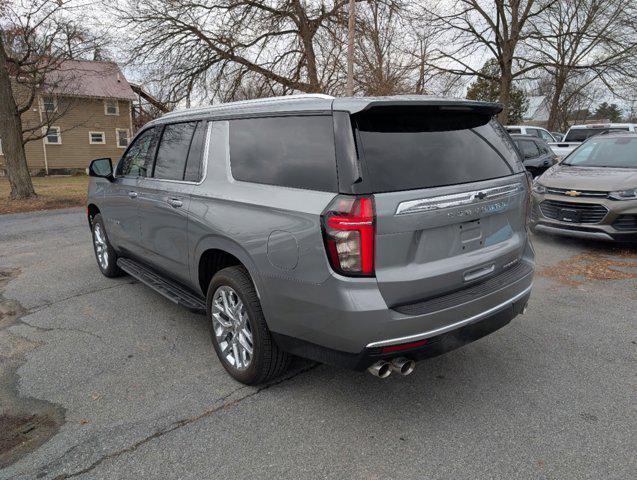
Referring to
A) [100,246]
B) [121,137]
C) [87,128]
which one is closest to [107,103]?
[87,128]

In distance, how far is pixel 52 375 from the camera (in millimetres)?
3367

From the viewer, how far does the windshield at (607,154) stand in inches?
290

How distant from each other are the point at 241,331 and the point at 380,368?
1.06 meters

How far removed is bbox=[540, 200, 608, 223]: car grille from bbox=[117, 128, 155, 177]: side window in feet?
18.9

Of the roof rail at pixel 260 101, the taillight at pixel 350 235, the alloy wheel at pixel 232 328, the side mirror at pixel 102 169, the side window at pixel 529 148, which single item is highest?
the roof rail at pixel 260 101

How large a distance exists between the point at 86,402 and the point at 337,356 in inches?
68.0

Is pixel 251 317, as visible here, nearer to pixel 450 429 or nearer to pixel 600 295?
pixel 450 429

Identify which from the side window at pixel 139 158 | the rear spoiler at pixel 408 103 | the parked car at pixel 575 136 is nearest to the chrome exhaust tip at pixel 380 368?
the rear spoiler at pixel 408 103

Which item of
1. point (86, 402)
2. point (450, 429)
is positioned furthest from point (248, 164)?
point (450, 429)

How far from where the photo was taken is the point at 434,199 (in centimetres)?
255

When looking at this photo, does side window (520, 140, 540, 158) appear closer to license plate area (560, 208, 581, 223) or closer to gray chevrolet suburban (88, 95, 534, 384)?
license plate area (560, 208, 581, 223)

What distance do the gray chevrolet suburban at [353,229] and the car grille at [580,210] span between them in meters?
4.00

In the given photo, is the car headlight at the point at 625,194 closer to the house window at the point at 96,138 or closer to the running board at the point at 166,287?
the running board at the point at 166,287

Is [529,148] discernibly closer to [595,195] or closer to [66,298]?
[595,195]
